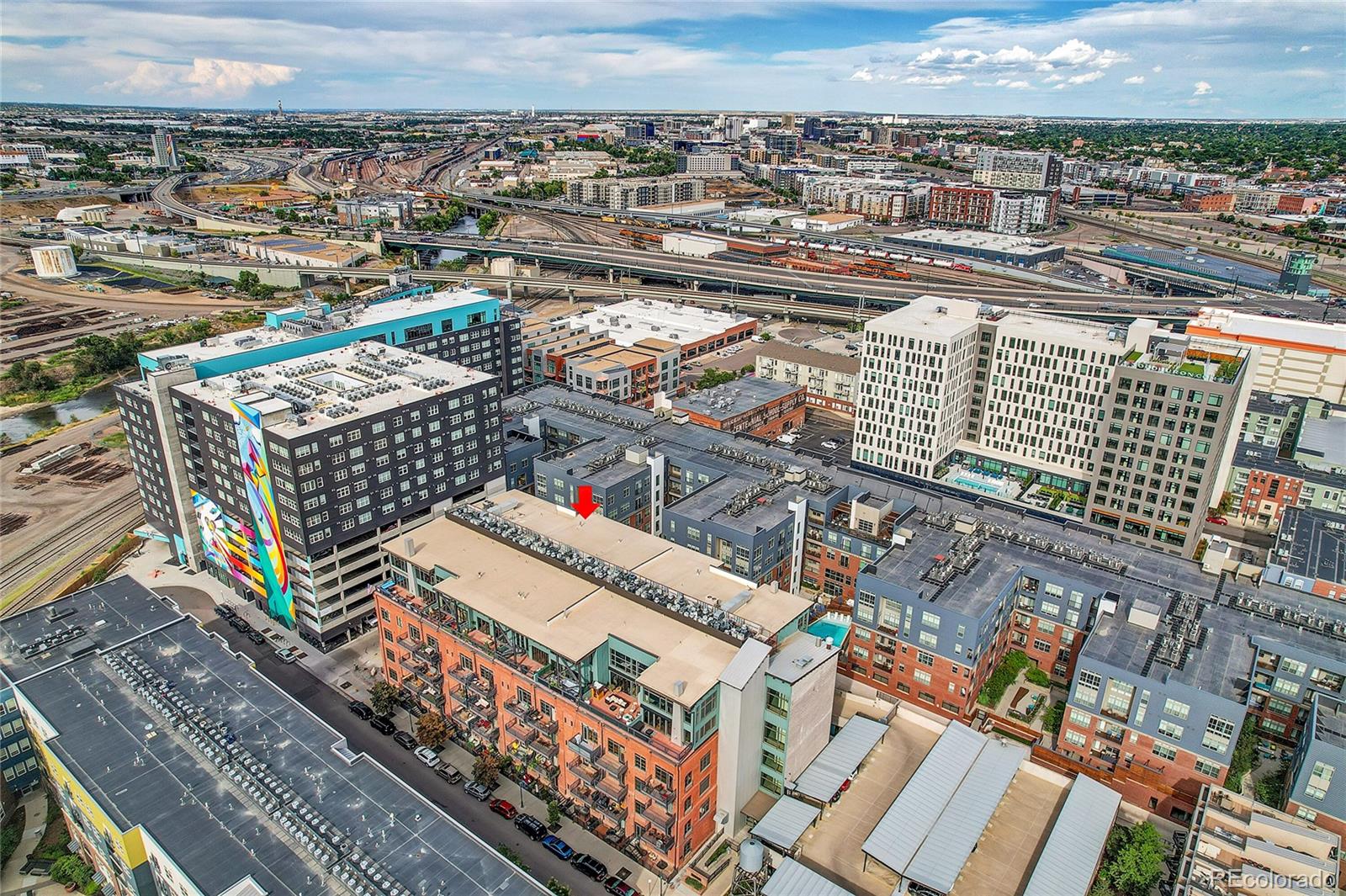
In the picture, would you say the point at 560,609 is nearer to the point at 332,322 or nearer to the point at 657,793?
the point at 657,793

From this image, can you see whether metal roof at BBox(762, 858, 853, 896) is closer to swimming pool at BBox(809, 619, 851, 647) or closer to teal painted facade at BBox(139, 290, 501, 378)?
swimming pool at BBox(809, 619, 851, 647)

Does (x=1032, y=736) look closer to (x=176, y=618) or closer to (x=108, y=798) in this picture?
(x=108, y=798)

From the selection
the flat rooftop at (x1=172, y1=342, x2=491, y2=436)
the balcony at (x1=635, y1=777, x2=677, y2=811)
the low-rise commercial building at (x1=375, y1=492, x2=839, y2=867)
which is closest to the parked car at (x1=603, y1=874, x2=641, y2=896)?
the low-rise commercial building at (x1=375, y1=492, x2=839, y2=867)

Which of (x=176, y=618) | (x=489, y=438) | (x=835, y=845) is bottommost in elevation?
(x=835, y=845)

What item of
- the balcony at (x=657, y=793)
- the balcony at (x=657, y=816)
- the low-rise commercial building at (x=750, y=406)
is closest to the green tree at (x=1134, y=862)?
the balcony at (x=657, y=816)

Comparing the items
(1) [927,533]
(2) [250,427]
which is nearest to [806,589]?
(1) [927,533]

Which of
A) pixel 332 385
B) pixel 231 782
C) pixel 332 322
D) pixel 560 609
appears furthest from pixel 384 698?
pixel 332 322

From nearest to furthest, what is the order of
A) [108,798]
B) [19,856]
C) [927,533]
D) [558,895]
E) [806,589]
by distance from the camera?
[108,798] < [558,895] < [19,856] < [927,533] < [806,589]
